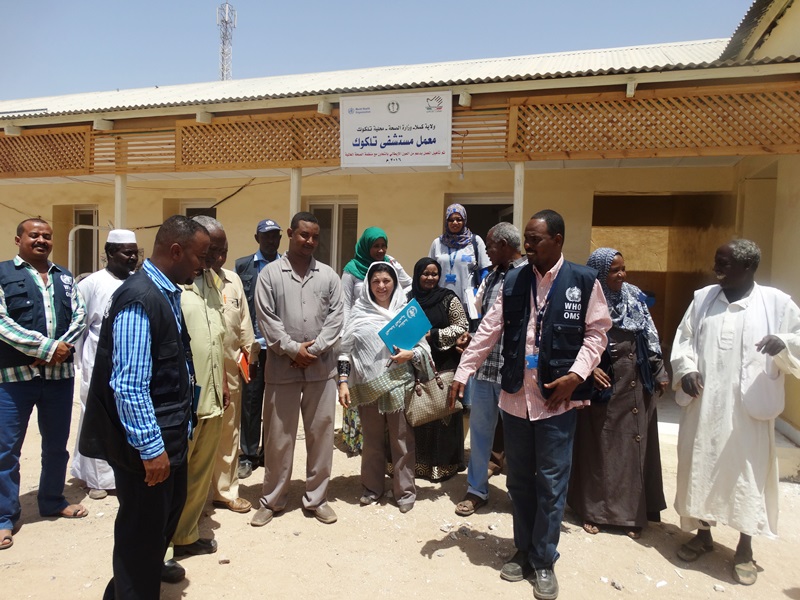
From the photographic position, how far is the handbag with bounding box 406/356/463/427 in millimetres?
3744

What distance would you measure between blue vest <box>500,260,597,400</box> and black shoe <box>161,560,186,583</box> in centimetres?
190

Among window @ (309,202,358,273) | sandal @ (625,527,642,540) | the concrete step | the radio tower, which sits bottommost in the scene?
sandal @ (625,527,642,540)

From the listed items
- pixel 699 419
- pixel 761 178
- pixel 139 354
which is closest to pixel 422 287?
pixel 699 419

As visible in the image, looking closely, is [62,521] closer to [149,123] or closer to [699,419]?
[699,419]

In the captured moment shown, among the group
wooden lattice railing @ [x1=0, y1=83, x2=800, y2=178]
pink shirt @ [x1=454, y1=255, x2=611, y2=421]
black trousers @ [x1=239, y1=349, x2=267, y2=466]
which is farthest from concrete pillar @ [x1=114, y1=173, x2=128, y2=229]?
pink shirt @ [x1=454, y1=255, x2=611, y2=421]

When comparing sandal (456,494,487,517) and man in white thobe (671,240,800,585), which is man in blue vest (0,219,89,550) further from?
man in white thobe (671,240,800,585)

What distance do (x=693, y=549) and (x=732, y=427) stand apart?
0.76 metres

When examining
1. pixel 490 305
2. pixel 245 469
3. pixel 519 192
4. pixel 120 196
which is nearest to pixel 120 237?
pixel 245 469

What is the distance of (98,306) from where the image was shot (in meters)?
3.88

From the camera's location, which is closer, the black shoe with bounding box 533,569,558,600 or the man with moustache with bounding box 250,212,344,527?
the black shoe with bounding box 533,569,558,600

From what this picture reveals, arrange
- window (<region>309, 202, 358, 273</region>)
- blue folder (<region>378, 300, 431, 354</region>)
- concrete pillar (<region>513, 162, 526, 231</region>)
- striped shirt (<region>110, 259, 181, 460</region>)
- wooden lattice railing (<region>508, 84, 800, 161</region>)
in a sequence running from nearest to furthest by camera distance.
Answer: striped shirt (<region>110, 259, 181, 460</region>), blue folder (<region>378, 300, 431, 354</region>), wooden lattice railing (<region>508, 84, 800, 161</region>), concrete pillar (<region>513, 162, 526, 231</region>), window (<region>309, 202, 358, 273</region>)

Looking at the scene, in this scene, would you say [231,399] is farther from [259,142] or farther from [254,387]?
[259,142]

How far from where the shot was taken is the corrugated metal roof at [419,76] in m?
6.18

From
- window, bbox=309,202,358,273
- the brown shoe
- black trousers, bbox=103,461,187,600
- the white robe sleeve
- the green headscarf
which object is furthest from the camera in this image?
window, bbox=309,202,358,273
